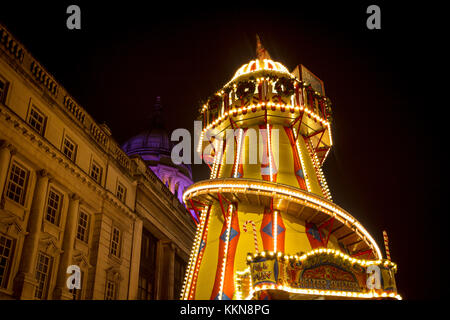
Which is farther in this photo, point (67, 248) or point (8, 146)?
point (67, 248)

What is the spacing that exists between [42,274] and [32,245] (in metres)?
1.89

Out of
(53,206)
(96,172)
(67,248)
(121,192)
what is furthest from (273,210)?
(121,192)

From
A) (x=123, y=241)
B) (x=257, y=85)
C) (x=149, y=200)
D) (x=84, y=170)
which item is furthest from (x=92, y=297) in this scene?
(x=257, y=85)

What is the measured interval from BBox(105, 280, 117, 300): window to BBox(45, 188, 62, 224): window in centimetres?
529

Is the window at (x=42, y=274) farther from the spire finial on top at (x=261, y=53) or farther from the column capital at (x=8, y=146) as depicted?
the spire finial on top at (x=261, y=53)

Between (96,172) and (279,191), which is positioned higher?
(96,172)

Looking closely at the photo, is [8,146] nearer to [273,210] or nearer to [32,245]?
[32,245]

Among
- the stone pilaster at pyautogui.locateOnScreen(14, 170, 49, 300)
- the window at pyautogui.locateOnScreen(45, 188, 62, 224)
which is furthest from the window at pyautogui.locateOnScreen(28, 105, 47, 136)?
the window at pyautogui.locateOnScreen(45, 188, 62, 224)

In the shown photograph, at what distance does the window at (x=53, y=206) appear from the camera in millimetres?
21312

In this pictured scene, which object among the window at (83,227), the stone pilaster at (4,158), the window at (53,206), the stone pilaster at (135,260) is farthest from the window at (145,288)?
the stone pilaster at (4,158)

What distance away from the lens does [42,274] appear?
20219 mm

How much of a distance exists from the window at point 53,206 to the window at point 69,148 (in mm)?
2287

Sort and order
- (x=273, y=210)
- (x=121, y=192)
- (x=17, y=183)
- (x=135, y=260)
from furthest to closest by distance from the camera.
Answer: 1. (x=121, y=192)
2. (x=135, y=260)
3. (x=17, y=183)
4. (x=273, y=210)

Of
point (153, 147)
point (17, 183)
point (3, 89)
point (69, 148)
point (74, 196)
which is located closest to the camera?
point (3, 89)
